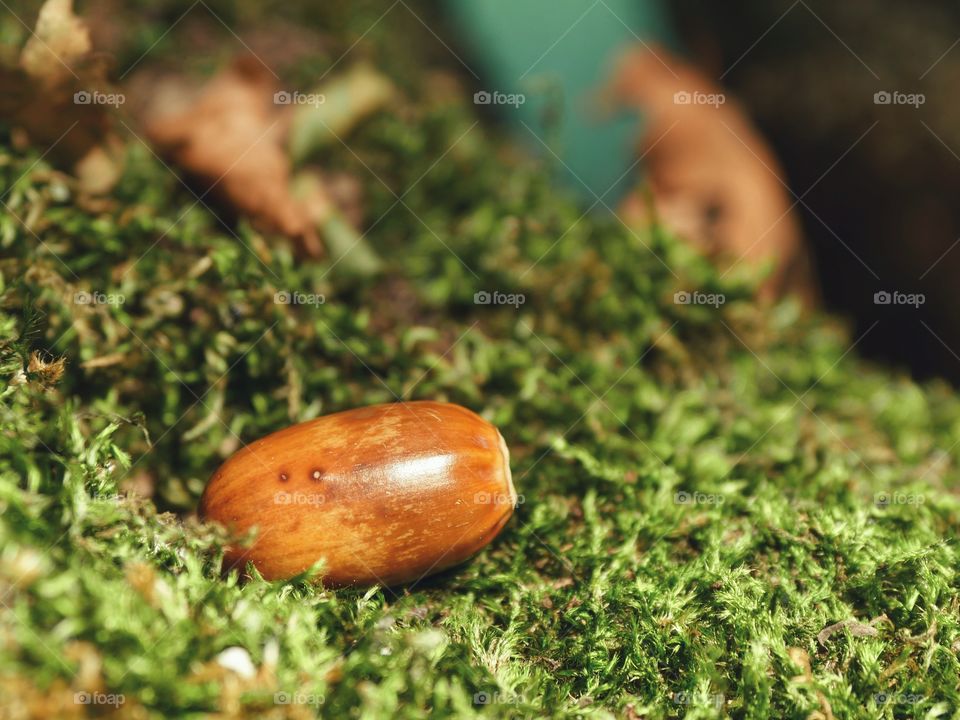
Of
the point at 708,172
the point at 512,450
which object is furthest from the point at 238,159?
the point at 708,172

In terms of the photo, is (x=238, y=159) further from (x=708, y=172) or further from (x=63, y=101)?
(x=708, y=172)

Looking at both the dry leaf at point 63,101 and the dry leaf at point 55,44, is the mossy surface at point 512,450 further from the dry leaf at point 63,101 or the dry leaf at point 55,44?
the dry leaf at point 55,44

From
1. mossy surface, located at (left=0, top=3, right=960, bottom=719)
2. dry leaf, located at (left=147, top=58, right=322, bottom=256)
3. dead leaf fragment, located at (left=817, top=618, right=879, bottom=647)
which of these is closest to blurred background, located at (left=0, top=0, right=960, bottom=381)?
mossy surface, located at (left=0, top=3, right=960, bottom=719)

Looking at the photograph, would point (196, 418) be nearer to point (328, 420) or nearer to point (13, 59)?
point (328, 420)

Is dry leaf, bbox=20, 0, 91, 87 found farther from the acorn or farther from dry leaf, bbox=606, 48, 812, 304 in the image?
dry leaf, bbox=606, 48, 812, 304

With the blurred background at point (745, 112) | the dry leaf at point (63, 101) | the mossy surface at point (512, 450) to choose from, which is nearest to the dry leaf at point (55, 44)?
the dry leaf at point (63, 101)

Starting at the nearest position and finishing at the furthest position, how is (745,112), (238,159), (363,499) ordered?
(363,499)
(238,159)
(745,112)

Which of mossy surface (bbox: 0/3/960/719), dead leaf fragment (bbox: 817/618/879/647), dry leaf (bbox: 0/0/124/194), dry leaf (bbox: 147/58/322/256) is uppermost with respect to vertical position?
dry leaf (bbox: 0/0/124/194)
